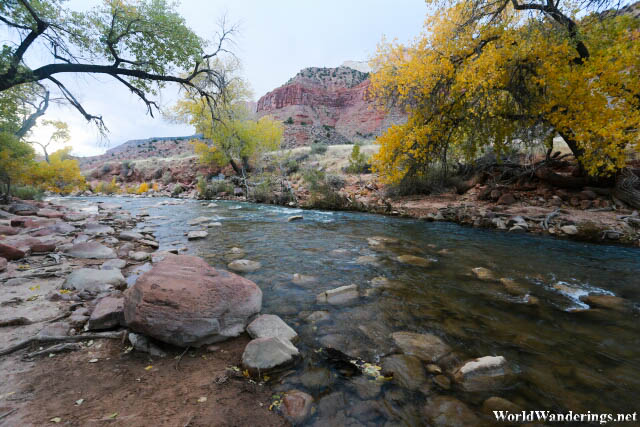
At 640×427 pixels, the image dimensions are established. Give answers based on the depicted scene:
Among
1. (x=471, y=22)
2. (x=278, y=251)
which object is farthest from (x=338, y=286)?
(x=471, y=22)

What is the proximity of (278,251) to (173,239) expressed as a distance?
285cm

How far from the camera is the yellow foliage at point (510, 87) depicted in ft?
19.1

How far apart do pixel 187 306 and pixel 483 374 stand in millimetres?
2366

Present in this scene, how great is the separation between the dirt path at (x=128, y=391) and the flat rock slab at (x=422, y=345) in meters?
1.23

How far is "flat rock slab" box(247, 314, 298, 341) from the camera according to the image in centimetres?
228

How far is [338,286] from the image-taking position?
11.5 ft

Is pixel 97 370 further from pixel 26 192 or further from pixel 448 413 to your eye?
pixel 26 192

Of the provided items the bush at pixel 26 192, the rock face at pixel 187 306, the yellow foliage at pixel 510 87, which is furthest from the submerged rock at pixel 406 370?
the bush at pixel 26 192

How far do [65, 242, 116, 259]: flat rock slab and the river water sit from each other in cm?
110

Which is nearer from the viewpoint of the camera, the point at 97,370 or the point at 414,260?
the point at 97,370

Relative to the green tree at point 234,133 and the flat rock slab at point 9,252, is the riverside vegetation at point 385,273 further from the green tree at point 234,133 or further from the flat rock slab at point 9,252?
the green tree at point 234,133

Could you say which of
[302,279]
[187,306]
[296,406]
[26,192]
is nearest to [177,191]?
[26,192]

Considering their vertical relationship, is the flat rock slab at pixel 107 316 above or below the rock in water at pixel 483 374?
above

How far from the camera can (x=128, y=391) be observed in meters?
1.59
